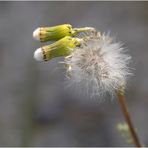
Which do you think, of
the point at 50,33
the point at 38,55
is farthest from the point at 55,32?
the point at 38,55

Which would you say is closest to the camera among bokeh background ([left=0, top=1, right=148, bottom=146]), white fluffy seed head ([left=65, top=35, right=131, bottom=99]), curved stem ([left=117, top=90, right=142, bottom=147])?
white fluffy seed head ([left=65, top=35, right=131, bottom=99])

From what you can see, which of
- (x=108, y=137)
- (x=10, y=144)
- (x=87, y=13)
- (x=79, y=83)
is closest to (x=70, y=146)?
(x=108, y=137)

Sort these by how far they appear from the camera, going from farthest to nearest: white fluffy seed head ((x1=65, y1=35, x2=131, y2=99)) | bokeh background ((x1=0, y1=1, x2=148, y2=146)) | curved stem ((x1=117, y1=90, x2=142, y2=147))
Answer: bokeh background ((x1=0, y1=1, x2=148, y2=146))
curved stem ((x1=117, y1=90, x2=142, y2=147))
white fluffy seed head ((x1=65, y1=35, x2=131, y2=99))

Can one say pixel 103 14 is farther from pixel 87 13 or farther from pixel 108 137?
pixel 108 137

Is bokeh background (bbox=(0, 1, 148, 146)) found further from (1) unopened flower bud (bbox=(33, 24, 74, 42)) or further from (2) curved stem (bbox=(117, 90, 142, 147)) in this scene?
(1) unopened flower bud (bbox=(33, 24, 74, 42))

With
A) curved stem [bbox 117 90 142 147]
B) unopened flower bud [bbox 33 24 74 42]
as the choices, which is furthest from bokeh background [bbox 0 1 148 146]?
unopened flower bud [bbox 33 24 74 42]

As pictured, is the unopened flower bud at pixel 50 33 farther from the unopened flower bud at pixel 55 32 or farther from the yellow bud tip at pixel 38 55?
the yellow bud tip at pixel 38 55

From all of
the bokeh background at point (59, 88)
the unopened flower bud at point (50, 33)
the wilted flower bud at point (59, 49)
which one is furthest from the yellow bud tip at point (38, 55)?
the bokeh background at point (59, 88)
